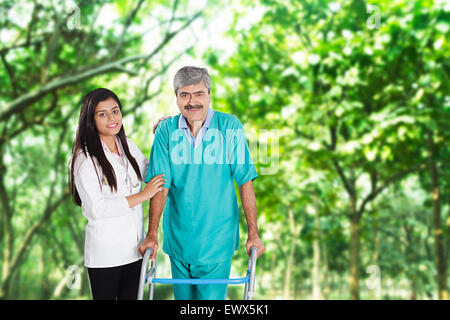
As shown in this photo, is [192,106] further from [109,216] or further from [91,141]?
[109,216]

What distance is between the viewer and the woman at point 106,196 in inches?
69.5

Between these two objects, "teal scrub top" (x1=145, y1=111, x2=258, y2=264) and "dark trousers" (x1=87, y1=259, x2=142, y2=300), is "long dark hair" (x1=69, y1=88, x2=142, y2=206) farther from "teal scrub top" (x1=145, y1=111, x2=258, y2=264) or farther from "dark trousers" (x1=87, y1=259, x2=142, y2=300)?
"dark trousers" (x1=87, y1=259, x2=142, y2=300)

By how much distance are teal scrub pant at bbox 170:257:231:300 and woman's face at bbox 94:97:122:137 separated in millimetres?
648

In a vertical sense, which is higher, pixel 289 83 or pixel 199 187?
pixel 289 83

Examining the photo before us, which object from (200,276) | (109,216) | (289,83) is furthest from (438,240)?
(109,216)

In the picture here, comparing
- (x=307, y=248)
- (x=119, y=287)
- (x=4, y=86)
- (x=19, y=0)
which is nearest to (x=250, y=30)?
(x=19, y=0)

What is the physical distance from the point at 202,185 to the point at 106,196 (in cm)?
41

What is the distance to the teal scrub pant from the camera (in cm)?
188

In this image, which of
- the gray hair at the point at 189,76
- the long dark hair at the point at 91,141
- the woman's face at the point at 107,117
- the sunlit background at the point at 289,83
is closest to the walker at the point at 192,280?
the long dark hair at the point at 91,141

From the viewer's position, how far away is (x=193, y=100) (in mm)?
1847

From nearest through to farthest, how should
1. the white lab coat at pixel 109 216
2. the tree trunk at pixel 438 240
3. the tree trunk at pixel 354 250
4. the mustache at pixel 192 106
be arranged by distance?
the white lab coat at pixel 109 216 → the mustache at pixel 192 106 → the tree trunk at pixel 438 240 → the tree trunk at pixel 354 250

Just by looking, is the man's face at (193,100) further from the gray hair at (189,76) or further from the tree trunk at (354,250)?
the tree trunk at (354,250)

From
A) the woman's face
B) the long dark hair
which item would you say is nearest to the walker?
the long dark hair
